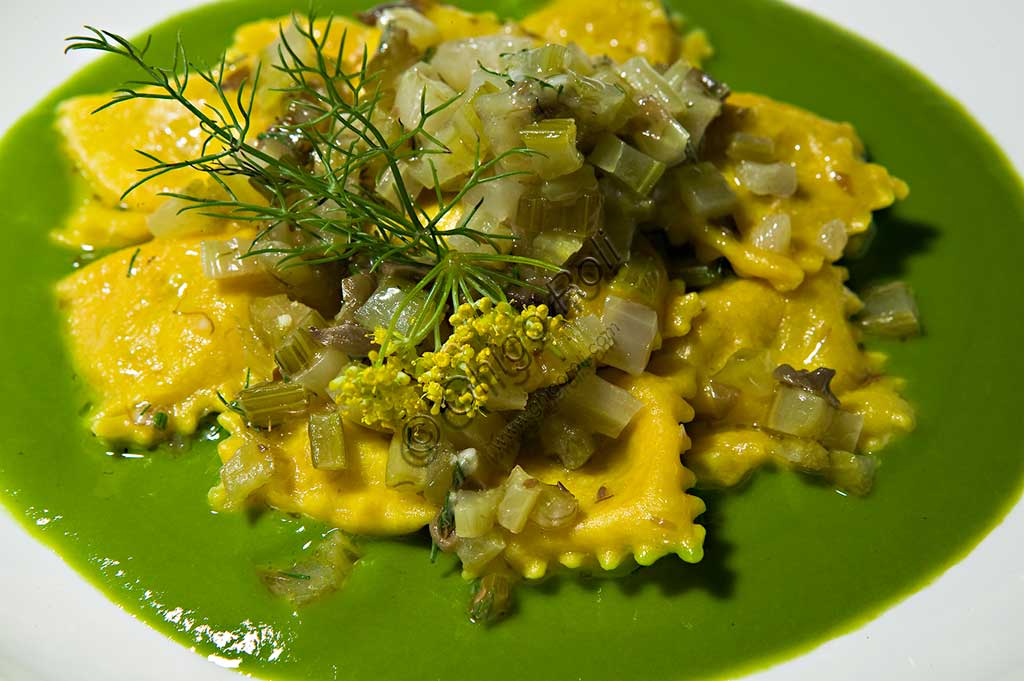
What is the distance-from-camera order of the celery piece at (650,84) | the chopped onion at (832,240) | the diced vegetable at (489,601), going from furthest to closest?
the chopped onion at (832,240)
the celery piece at (650,84)
the diced vegetable at (489,601)

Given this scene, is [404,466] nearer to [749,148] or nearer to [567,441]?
[567,441]

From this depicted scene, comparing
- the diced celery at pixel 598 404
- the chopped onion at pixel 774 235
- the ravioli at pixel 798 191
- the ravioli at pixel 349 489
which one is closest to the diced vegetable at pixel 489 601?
the ravioli at pixel 349 489

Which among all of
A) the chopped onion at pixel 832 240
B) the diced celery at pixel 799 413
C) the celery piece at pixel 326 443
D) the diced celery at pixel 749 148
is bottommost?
the celery piece at pixel 326 443

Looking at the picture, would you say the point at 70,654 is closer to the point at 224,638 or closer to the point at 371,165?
the point at 224,638

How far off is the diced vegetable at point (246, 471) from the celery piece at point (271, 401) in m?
0.12

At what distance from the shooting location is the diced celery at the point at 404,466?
3.96 m

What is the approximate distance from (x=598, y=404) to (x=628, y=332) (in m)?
0.34

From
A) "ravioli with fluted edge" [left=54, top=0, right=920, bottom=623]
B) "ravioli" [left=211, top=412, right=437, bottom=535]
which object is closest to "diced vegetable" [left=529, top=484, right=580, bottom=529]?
"ravioli with fluted edge" [left=54, top=0, right=920, bottom=623]

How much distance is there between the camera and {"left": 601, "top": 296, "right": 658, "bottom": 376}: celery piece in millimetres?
4168

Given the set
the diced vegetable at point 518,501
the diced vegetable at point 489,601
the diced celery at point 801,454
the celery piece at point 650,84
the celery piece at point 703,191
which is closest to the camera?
the diced vegetable at point 518,501

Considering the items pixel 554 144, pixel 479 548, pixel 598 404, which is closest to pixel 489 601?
pixel 479 548

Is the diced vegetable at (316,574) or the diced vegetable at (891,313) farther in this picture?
the diced vegetable at (891,313)

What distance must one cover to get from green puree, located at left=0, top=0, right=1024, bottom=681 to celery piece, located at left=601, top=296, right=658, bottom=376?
0.72 metres

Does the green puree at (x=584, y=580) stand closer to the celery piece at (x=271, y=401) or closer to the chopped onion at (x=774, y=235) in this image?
the celery piece at (x=271, y=401)
